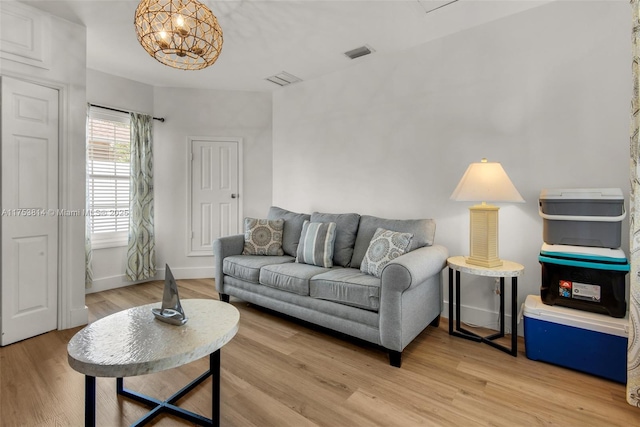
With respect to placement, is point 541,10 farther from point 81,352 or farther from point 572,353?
point 81,352

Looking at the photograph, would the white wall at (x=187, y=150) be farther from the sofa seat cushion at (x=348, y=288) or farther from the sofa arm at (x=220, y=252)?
the sofa seat cushion at (x=348, y=288)

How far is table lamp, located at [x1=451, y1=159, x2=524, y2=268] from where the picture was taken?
211 centimetres

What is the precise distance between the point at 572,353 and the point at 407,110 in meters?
2.34

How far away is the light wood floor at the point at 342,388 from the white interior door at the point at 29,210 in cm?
25

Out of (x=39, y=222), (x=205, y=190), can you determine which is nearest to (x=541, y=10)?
(x=205, y=190)

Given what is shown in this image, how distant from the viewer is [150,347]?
4.14 ft

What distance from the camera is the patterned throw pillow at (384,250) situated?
2.33m

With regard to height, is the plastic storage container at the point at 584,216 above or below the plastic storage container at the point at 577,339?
above

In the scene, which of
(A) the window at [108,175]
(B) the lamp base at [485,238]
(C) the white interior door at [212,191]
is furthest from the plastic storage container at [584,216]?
(A) the window at [108,175]

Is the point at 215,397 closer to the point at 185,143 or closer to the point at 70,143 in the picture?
the point at 70,143

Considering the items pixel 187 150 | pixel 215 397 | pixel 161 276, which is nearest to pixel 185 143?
pixel 187 150

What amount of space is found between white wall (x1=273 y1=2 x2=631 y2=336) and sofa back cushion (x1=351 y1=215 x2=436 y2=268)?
289mm

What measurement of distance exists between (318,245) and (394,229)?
0.72 m

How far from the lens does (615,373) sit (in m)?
1.80
